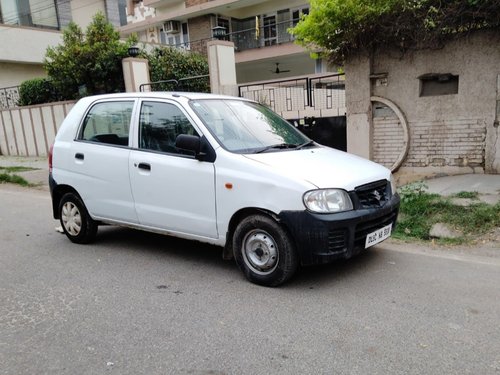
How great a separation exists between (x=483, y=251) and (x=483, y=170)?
267 cm

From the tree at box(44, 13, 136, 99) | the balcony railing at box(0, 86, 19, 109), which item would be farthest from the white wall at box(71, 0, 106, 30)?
the tree at box(44, 13, 136, 99)

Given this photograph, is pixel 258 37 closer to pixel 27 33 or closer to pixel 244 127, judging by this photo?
pixel 27 33

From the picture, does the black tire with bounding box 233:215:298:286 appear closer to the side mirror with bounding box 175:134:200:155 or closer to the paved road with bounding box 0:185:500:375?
the paved road with bounding box 0:185:500:375

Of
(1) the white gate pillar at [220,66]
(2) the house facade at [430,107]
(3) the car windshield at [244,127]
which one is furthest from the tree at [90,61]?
(3) the car windshield at [244,127]

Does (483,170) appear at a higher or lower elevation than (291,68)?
lower

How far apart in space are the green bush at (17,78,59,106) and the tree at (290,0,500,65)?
10542 millimetres

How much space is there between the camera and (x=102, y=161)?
5.03 meters

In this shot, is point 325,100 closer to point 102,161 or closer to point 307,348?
point 102,161

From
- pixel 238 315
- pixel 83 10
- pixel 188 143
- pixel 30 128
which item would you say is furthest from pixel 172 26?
pixel 238 315

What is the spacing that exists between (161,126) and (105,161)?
0.85 m

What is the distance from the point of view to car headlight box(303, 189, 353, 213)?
3.70 metres

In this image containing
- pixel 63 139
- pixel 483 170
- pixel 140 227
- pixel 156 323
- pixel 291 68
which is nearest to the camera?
pixel 156 323

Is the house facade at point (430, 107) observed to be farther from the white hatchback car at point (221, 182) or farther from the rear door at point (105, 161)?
the rear door at point (105, 161)

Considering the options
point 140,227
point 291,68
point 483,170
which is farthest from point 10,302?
point 291,68
